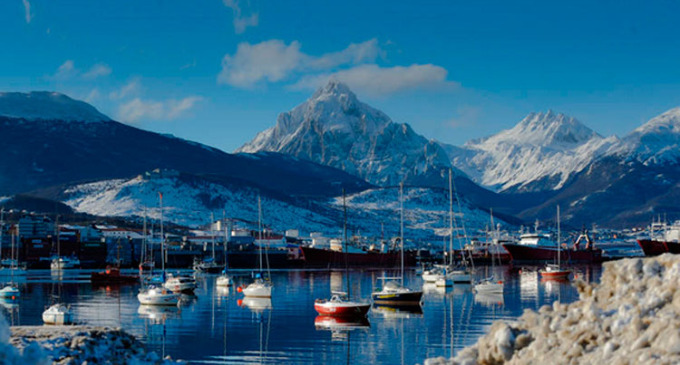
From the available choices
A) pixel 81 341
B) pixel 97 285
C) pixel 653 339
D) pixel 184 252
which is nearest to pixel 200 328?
pixel 81 341

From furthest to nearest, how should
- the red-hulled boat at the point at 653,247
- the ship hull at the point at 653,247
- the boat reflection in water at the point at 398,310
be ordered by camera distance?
the red-hulled boat at the point at 653,247
the ship hull at the point at 653,247
the boat reflection in water at the point at 398,310

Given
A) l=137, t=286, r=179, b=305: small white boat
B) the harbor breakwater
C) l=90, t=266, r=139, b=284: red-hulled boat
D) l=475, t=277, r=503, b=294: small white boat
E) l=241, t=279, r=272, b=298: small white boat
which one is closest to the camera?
the harbor breakwater

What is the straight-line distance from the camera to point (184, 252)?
193500 millimetres

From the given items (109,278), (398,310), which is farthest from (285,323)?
(109,278)

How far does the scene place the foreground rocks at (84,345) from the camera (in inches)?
905

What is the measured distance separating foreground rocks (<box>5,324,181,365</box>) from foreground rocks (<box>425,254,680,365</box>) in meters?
10.5

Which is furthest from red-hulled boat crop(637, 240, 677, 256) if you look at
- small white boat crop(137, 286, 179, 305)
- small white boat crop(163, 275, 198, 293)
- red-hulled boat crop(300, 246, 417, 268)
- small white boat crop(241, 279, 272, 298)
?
small white boat crop(137, 286, 179, 305)

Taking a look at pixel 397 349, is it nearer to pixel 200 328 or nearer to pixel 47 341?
pixel 200 328

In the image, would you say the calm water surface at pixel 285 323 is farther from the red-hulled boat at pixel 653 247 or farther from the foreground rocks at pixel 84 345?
the red-hulled boat at pixel 653 247

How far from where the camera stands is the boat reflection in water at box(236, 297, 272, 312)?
72.8 m

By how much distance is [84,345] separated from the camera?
78.3ft

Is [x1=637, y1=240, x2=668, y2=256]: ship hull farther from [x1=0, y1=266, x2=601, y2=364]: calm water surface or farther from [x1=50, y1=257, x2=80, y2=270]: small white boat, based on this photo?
[x1=50, y1=257, x2=80, y2=270]: small white boat

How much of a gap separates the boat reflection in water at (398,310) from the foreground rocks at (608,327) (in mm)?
45289

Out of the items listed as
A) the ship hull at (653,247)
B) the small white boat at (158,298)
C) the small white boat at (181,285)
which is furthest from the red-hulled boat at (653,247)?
the small white boat at (158,298)
